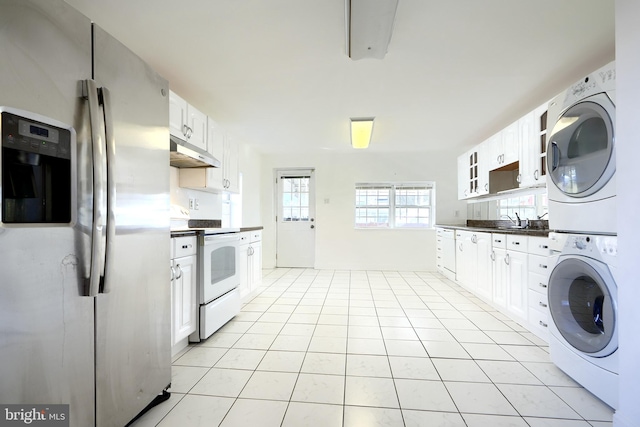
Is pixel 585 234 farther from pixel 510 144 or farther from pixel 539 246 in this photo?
pixel 510 144

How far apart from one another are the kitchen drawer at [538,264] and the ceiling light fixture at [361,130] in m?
2.36

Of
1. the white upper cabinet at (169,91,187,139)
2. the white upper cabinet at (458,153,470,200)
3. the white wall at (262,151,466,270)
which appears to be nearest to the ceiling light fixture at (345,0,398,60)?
the white upper cabinet at (169,91,187,139)

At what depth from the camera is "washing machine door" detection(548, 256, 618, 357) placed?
1408 millimetres

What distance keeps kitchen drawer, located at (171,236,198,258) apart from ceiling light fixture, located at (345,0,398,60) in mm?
1843

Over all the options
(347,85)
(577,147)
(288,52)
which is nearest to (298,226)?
(347,85)

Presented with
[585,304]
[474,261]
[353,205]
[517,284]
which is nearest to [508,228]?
[474,261]

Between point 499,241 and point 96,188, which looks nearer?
point 96,188

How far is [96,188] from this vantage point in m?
1.05

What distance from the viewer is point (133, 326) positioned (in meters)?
1.29

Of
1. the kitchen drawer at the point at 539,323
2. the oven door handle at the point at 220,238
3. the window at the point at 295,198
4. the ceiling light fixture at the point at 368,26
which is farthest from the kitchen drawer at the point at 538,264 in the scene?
the window at the point at 295,198

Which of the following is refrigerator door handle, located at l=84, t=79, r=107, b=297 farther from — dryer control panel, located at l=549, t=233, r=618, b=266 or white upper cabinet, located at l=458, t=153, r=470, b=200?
white upper cabinet, located at l=458, t=153, r=470, b=200

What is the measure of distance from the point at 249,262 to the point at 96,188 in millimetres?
2378

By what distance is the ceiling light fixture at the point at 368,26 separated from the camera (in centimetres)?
152

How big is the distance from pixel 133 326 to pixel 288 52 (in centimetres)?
213
